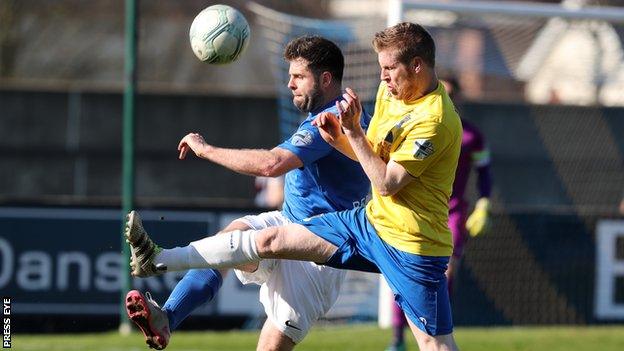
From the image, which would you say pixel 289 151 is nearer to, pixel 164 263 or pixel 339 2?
pixel 164 263

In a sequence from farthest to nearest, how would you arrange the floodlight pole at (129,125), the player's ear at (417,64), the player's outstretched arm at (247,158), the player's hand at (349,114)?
the floodlight pole at (129,125) → the player's outstretched arm at (247,158) → the player's ear at (417,64) → the player's hand at (349,114)

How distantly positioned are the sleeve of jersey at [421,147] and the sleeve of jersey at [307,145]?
2.00ft

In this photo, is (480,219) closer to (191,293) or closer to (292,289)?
(292,289)

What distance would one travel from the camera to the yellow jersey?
6230mm

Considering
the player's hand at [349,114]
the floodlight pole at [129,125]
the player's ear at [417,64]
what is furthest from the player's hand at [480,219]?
the player's hand at [349,114]

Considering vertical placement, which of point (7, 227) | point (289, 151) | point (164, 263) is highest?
point (289, 151)

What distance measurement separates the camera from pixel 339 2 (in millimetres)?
33219

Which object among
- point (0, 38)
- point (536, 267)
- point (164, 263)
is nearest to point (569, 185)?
point (536, 267)

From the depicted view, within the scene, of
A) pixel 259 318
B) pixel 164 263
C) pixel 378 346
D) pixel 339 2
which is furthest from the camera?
pixel 339 2

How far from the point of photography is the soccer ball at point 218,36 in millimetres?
6957

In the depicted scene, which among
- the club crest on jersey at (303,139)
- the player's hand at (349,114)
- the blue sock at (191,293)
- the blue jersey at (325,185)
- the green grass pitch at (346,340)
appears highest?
the player's hand at (349,114)

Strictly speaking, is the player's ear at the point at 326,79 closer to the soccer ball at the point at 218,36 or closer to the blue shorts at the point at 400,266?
the soccer ball at the point at 218,36

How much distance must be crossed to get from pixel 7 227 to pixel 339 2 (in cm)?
2193

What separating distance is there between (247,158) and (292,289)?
86 centimetres
